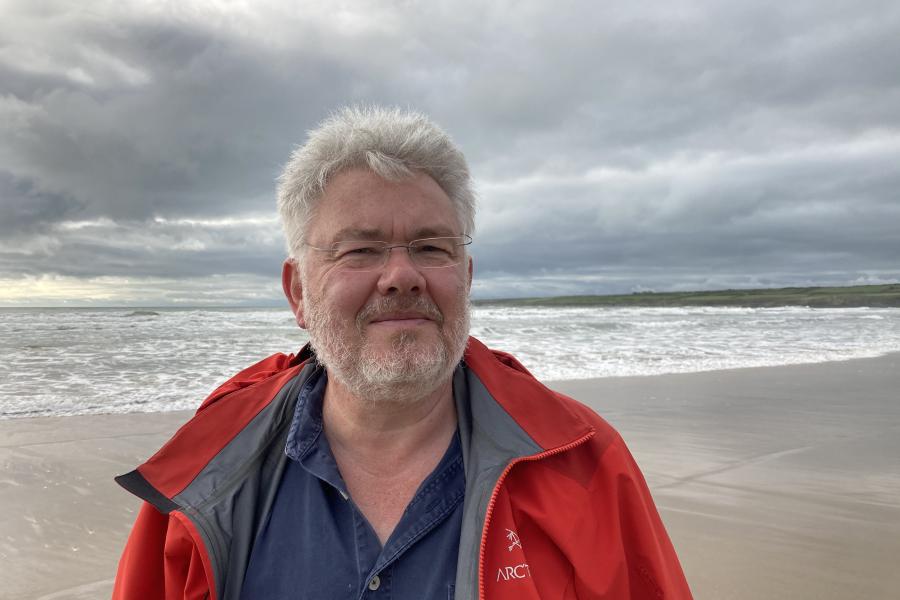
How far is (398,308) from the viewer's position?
1886 mm

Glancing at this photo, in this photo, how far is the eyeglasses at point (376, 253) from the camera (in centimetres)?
191

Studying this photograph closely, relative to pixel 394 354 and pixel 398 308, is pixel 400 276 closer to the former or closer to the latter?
pixel 398 308

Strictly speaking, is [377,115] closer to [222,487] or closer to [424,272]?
[424,272]

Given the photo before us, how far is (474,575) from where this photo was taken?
152 centimetres

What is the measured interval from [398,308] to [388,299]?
41 mm

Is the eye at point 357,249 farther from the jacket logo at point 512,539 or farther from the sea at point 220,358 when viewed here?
the sea at point 220,358

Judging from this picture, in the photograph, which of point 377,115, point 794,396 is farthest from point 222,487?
point 794,396

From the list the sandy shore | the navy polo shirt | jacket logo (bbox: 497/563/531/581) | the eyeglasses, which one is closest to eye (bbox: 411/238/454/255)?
the eyeglasses

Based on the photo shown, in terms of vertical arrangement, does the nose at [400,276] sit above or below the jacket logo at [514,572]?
above

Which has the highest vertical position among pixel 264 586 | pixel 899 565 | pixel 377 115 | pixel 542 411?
pixel 377 115

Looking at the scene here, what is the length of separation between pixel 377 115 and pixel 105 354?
511 inches

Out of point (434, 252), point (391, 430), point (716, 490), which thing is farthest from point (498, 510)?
point (716, 490)

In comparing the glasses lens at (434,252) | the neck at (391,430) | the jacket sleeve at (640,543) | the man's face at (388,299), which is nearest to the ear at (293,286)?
the man's face at (388,299)

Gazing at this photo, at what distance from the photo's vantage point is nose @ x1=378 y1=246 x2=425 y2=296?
184 centimetres
